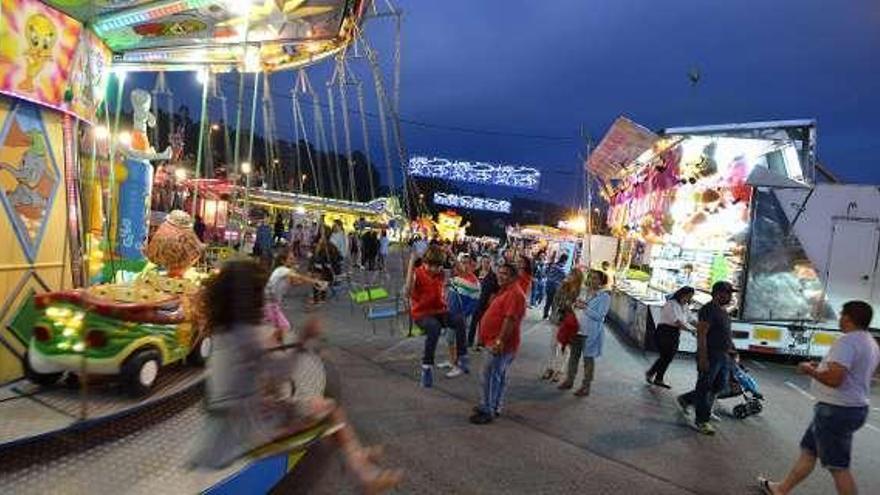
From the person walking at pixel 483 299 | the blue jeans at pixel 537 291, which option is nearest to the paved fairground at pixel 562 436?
the person walking at pixel 483 299

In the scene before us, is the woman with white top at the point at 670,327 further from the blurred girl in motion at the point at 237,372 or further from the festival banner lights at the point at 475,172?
the festival banner lights at the point at 475,172

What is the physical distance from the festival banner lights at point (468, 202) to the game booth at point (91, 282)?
194 feet

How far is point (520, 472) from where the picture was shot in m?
5.82

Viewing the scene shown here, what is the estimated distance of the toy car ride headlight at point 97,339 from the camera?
19.7 ft

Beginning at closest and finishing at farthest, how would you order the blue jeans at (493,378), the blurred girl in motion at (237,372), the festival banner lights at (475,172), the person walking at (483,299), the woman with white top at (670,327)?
the blurred girl in motion at (237,372) < the blue jeans at (493,378) < the woman with white top at (670,327) < the person walking at (483,299) < the festival banner lights at (475,172)

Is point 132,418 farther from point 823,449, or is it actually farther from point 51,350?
point 823,449

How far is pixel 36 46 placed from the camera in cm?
661

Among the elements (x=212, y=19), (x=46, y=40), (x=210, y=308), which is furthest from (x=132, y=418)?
(x=212, y=19)

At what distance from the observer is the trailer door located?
42.8ft

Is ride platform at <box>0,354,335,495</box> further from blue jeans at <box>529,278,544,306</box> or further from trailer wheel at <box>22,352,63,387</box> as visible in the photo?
blue jeans at <box>529,278,544,306</box>

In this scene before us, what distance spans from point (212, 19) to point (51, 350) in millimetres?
4196

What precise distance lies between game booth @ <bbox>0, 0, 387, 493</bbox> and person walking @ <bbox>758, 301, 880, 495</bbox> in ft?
12.8

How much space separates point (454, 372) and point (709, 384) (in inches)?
130

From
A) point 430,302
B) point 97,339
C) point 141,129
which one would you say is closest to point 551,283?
point 430,302
